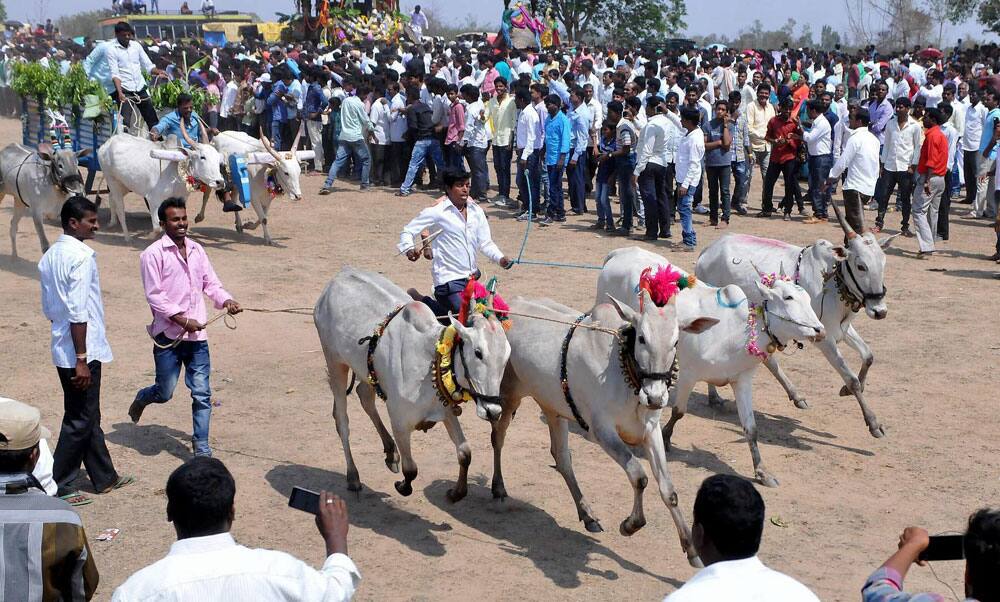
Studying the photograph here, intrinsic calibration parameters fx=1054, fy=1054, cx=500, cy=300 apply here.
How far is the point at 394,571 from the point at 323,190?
531 inches

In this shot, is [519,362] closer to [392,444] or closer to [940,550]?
[392,444]

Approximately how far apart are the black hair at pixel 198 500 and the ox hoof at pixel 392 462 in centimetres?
444

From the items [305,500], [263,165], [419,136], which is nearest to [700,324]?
[305,500]

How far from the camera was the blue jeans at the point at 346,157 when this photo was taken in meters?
19.3

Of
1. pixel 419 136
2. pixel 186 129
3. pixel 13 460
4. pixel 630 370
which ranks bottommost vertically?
pixel 630 370

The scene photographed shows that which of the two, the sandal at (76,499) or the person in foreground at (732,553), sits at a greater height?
the person in foreground at (732,553)

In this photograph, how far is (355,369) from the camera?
7363mm

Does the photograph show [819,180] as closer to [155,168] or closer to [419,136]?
[419,136]

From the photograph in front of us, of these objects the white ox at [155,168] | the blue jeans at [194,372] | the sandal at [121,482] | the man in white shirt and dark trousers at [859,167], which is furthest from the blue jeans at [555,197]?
the sandal at [121,482]

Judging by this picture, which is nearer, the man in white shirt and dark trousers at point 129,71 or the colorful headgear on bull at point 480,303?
the colorful headgear on bull at point 480,303

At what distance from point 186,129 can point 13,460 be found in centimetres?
1219

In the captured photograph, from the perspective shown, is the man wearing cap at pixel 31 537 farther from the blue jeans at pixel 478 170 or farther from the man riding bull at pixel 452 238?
the blue jeans at pixel 478 170

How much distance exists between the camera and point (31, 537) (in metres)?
3.44

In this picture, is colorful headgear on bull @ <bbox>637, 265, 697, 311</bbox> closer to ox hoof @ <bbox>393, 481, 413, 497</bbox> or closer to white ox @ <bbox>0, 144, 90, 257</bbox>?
ox hoof @ <bbox>393, 481, 413, 497</bbox>
